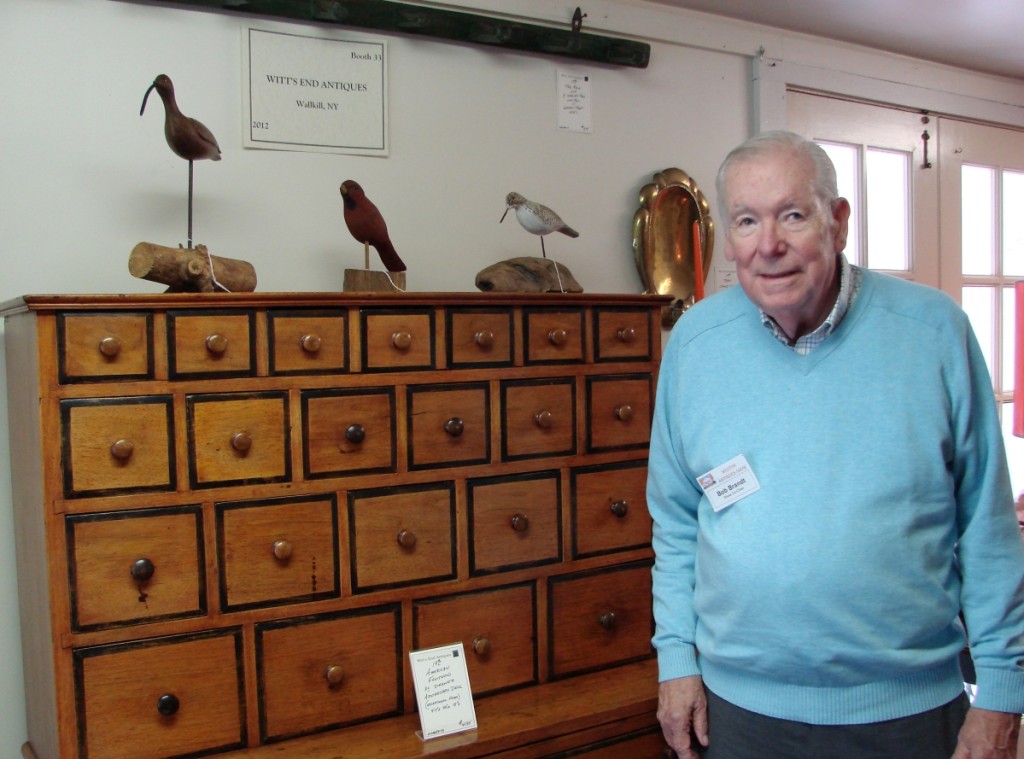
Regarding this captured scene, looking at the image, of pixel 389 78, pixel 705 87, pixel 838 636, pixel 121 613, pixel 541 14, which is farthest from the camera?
pixel 705 87

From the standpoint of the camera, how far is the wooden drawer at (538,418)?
1.93 meters

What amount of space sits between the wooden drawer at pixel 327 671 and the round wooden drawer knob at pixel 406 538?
131mm

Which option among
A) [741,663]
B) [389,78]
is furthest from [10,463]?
[741,663]

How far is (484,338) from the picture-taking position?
6.23 ft

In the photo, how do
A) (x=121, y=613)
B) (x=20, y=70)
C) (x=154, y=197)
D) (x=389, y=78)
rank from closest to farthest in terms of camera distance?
(x=121, y=613), (x=20, y=70), (x=154, y=197), (x=389, y=78)

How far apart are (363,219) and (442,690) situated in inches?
41.3

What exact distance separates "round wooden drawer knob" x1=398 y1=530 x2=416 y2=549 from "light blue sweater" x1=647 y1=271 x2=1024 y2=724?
2.35 feet

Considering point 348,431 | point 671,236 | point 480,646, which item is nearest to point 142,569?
point 348,431

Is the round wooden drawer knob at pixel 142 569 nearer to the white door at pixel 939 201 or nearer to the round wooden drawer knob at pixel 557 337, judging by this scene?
the round wooden drawer knob at pixel 557 337

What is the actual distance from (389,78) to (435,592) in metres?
1.36

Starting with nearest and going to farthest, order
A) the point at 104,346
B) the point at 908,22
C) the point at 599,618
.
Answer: the point at 104,346 < the point at 599,618 < the point at 908,22

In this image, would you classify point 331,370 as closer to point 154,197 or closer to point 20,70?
point 154,197

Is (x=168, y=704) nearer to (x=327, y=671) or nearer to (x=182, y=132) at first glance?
(x=327, y=671)

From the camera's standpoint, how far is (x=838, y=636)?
120cm
